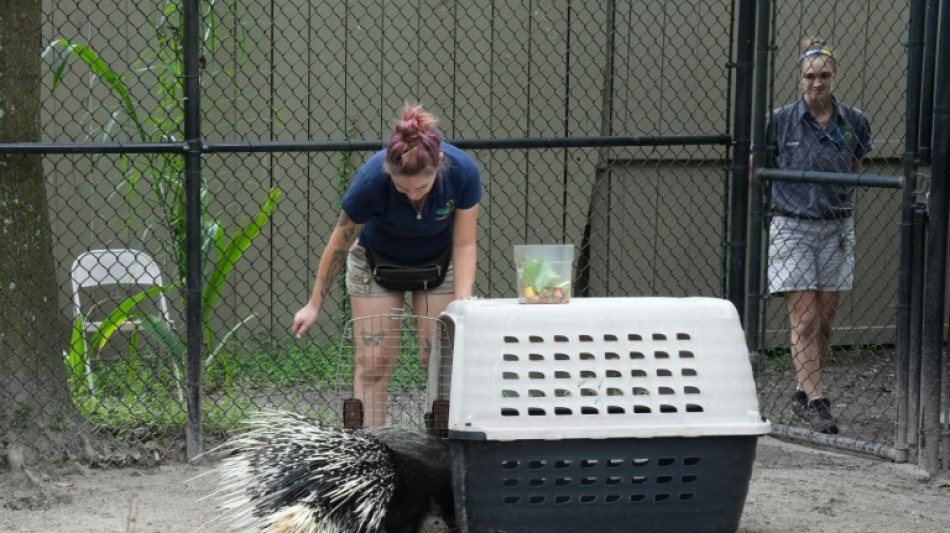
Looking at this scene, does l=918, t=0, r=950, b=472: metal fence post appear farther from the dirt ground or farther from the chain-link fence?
the chain-link fence

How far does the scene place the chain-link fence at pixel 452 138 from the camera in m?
6.35

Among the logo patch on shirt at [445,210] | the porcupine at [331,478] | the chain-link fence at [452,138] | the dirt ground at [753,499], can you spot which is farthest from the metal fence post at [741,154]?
the porcupine at [331,478]

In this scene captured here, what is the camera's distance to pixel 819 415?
5.49 metres

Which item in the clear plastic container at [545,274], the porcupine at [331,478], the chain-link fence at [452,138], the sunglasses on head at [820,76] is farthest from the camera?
the chain-link fence at [452,138]

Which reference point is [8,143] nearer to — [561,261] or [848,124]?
[561,261]

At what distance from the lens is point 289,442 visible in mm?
3631

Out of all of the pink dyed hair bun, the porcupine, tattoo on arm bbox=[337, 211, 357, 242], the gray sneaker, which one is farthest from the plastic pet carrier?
the gray sneaker

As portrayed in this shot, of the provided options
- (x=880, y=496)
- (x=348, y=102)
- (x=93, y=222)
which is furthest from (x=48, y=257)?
(x=880, y=496)

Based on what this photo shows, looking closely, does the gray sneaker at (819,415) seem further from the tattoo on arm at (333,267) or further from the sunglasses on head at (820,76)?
the tattoo on arm at (333,267)

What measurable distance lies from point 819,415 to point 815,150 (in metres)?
1.24

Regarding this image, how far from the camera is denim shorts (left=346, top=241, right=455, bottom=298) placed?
443cm

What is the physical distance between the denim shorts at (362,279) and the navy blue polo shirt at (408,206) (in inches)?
3.2

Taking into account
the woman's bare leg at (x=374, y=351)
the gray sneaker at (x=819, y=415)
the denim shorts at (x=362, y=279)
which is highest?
the denim shorts at (x=362, y=279)

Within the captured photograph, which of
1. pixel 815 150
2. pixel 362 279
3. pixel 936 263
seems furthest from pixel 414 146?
pixel 815 150
